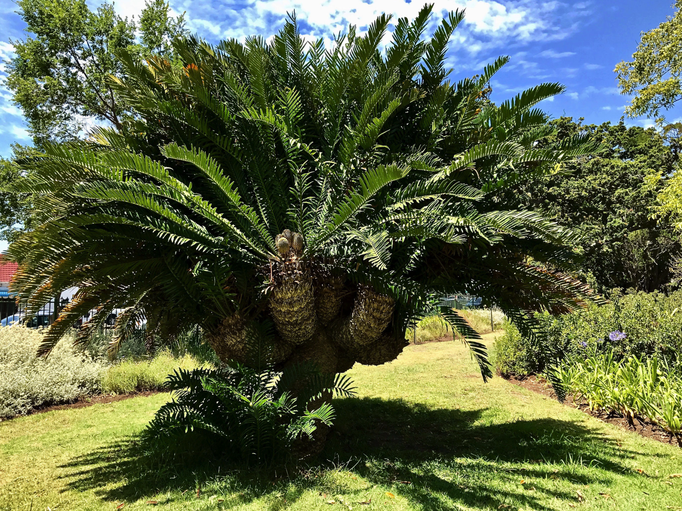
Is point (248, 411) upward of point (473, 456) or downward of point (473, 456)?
upward

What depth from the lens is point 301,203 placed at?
4.08m

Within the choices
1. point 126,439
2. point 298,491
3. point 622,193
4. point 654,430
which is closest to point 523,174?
point 298,491

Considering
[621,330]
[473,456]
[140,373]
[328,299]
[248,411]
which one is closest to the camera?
[248,411]

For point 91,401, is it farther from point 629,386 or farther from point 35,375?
point 629,386

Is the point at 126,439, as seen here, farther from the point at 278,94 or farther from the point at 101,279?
the point at 278,94

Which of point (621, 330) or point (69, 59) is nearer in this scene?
point (621, 330)

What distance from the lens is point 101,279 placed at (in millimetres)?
4410

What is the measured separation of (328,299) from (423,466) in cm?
203

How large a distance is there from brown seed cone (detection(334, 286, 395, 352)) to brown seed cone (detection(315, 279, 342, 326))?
9.3 inches

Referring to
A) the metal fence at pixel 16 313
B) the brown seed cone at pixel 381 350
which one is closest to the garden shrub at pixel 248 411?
the brown seed cone at pixel 381 350

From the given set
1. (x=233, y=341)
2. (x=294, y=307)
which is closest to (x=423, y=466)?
(x=294, y=307)

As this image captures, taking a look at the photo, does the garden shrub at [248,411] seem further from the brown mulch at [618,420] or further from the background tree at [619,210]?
the background tree at [619,210]

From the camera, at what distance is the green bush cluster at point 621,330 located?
655 centimetres

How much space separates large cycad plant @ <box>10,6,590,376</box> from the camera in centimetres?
381
